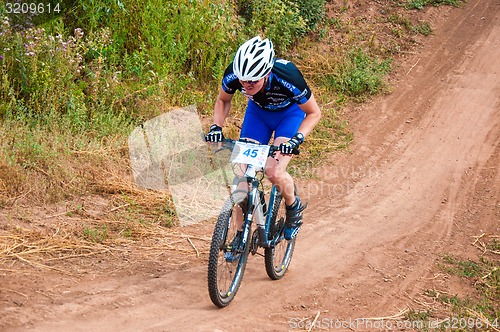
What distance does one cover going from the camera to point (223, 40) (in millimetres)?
10023

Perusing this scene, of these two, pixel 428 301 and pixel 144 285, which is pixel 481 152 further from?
pixel 144 285

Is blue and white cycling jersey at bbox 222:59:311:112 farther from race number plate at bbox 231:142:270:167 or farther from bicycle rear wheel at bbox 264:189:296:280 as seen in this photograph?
bicycle rear wheel at bbox 264:189:296:280

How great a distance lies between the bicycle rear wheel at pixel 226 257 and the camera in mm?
4918

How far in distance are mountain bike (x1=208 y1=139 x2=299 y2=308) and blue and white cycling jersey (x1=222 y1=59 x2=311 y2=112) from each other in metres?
0.57

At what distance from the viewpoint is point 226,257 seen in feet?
16.9

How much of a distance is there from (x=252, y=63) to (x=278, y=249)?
1.95 metres

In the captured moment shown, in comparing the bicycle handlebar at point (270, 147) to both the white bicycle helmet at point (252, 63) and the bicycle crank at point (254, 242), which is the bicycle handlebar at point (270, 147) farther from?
the bicycle crank at point (254, 242)

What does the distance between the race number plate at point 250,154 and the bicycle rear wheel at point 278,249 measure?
0.79 m

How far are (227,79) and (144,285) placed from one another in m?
1.94

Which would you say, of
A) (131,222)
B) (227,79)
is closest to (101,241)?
(131,222)

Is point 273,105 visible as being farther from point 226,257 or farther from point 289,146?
point 226,257

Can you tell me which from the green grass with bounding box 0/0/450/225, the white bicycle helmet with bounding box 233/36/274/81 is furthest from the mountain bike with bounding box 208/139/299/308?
the green grass with bounding box 0/0/450/225

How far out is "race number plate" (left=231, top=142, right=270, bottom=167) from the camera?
16.7ft

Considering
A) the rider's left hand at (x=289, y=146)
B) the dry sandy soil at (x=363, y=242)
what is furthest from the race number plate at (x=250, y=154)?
the dry sandy soil at (x=363, y=242)
